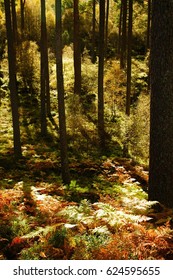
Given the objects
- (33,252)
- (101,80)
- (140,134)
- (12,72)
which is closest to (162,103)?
(33,252)

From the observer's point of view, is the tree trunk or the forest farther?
the tree trunk

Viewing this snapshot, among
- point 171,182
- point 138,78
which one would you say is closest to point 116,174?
point 171,182

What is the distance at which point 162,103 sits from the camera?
5891 millimetres

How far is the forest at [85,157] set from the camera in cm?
496

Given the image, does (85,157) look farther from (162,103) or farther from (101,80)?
(162,103)

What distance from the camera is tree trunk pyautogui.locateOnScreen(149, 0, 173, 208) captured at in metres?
5.72

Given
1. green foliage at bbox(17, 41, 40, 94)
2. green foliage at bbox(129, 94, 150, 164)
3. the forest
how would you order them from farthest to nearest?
green foliage at bbox(17, 41, 40, 94), green foliage at bbox(129, 94, 150, 164), the forest

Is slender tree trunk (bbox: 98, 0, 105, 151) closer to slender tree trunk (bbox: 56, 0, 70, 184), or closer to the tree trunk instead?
slender tree trunk (bbox: 56, 0, 70, 184)

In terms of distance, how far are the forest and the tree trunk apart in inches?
0.7

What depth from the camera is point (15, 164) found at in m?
14.1

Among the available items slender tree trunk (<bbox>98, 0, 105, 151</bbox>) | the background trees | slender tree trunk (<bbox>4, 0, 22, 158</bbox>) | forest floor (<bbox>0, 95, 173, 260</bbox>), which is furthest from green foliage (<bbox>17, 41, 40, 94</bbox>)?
forest floor (<bbox>0, 95, 173, 260</bbox>)
